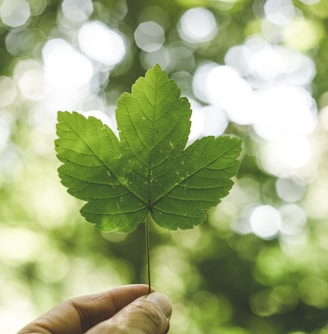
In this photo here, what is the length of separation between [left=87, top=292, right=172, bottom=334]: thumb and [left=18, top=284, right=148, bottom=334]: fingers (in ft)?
0.61

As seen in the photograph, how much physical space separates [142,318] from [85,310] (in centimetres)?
42

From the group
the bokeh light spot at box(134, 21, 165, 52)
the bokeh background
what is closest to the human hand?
the bokeh background

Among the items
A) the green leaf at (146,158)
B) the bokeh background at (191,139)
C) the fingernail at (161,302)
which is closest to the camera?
the green leaf at (146,158)

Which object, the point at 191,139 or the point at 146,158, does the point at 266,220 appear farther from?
the point at 146,158

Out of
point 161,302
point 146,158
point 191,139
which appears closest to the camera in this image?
point 146,158

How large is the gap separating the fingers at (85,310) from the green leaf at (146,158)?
456 mm

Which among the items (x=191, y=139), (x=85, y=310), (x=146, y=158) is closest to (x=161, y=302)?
(x=85, y=310)

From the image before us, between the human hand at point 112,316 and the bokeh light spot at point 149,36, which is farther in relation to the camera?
the bokeh light spot at point 149,36

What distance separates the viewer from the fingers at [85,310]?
1417 mm

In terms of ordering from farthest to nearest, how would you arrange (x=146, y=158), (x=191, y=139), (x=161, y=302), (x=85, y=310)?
(x=191, y=139), (x=85, y=310), (x=161, y=302), (x=146, y=158)

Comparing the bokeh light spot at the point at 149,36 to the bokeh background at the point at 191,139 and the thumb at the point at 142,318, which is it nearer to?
the bokeh background at the point at 191,139

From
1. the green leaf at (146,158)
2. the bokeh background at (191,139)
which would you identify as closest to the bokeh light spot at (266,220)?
the bokeh background at (191,139)

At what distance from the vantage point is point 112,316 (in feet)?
4.70

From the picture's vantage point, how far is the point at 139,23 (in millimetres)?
8891
